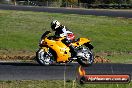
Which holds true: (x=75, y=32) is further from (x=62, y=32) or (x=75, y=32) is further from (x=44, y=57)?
(x=44, y=57)

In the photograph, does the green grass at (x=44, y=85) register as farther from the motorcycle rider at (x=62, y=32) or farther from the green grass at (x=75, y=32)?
the green grass at (x=75, y=32)

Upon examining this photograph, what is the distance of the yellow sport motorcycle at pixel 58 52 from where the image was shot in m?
16.9

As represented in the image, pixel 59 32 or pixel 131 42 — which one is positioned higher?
pixel 59 32

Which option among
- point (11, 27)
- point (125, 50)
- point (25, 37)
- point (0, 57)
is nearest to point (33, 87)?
point (0, 57)

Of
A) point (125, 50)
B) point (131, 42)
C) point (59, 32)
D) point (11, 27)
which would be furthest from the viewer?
point (11, 27)

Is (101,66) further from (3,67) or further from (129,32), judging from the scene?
(129,32)

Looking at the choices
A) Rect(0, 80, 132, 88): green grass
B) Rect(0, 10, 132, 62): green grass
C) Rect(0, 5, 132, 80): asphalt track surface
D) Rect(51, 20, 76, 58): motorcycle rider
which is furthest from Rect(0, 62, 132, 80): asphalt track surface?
Rect(0, 10, 132, 62): green grass

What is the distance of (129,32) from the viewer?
32.5 metres

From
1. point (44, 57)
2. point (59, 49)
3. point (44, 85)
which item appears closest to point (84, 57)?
point (59, 49)

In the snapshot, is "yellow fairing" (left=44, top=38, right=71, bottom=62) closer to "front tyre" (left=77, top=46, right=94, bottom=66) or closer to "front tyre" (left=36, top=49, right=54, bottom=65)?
"front tyre" (left=36, top=49, right=54, bottom=65)

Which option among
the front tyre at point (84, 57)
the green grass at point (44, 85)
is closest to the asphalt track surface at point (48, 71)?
the front tyre at point (84, 57)

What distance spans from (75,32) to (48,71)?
1597 cm

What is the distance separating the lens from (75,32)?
101 ft

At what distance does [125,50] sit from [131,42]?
3.51 m
